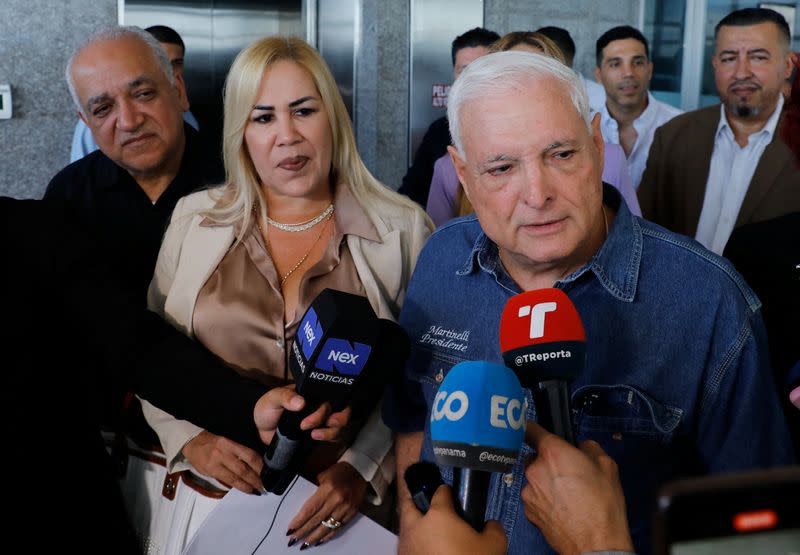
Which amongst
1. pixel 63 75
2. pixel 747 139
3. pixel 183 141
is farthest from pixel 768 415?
pixel 63 75

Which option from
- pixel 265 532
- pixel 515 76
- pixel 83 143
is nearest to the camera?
pixel 515 76

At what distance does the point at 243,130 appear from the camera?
238cm

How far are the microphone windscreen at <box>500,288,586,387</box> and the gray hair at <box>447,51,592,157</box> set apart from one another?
434 mm

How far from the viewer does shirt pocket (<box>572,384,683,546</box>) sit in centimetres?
151

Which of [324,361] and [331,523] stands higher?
[324,361]

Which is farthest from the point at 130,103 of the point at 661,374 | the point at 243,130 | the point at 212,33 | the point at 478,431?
the point at 212,33

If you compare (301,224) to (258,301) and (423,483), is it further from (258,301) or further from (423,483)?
(423,483)

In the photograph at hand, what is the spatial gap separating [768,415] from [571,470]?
1.77 ft

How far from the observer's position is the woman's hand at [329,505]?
1863 millimetres

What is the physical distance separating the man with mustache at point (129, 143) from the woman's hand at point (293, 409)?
43.4 inches

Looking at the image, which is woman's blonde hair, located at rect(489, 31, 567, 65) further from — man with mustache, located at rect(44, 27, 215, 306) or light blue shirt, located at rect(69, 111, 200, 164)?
light blue shirt, located at rect(69, 111, 200, 164)

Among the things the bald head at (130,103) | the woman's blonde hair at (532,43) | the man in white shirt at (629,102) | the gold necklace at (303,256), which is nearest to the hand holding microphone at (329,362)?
the gold necklace at (303,256)

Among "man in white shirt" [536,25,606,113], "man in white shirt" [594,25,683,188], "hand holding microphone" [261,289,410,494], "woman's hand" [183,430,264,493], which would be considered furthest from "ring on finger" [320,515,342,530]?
"man in white shirt" [536,25,606,113]

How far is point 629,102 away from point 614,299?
370 cm
